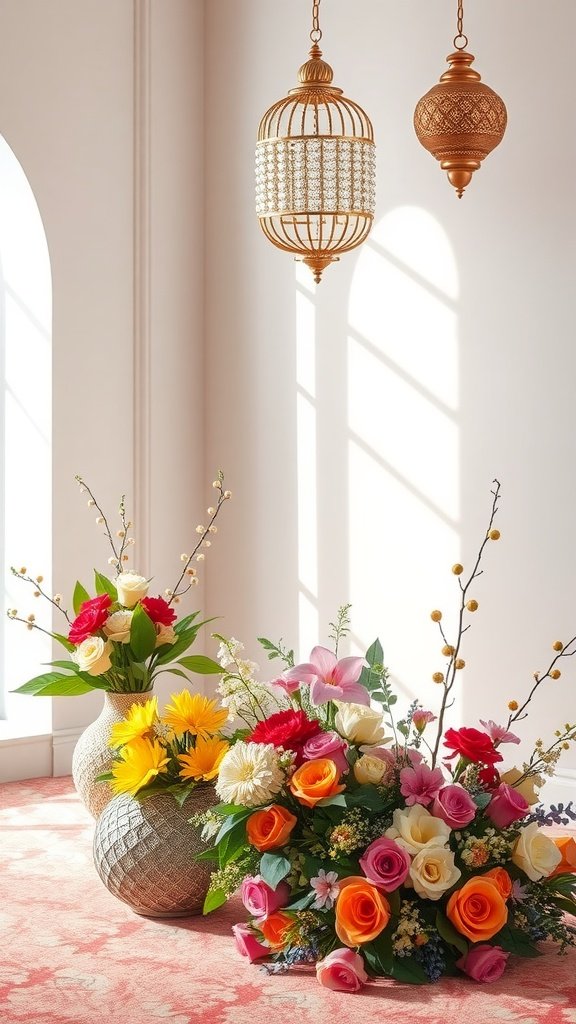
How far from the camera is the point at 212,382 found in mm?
5520

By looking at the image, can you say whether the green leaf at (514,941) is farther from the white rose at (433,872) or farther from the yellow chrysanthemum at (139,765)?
the yellow chrysanthemum at (139,765)

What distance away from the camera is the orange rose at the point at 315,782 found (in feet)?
9.11

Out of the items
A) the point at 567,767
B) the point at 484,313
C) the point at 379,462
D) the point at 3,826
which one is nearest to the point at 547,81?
the point at 484,313

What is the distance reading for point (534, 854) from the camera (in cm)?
284

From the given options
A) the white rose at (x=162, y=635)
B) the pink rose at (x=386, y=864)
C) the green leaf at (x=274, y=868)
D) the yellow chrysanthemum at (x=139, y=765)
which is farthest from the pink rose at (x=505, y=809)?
the white rose at (x=162, y=635)

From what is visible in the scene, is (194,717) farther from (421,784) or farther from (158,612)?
(421,784)

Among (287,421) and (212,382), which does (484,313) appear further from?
(212,382)

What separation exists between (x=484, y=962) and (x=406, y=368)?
238 centimetres

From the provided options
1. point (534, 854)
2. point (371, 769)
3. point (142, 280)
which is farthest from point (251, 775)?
point (142, 280)

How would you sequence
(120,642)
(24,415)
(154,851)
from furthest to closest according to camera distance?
(24,415) < (120,642) < (154,851)

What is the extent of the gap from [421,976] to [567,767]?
5.04ft

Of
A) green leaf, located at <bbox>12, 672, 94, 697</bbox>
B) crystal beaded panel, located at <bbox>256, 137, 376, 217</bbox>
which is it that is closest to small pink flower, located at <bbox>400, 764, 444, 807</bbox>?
green leaf, located at <bbox>12, 672, 94, 697</bbox>

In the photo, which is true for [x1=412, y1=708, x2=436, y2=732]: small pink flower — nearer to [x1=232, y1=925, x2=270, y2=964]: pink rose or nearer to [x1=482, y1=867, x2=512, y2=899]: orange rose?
[x1=482, y1=867, x2=512, y2=899]: orange rose

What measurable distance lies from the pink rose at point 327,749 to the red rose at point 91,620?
2.58ft
